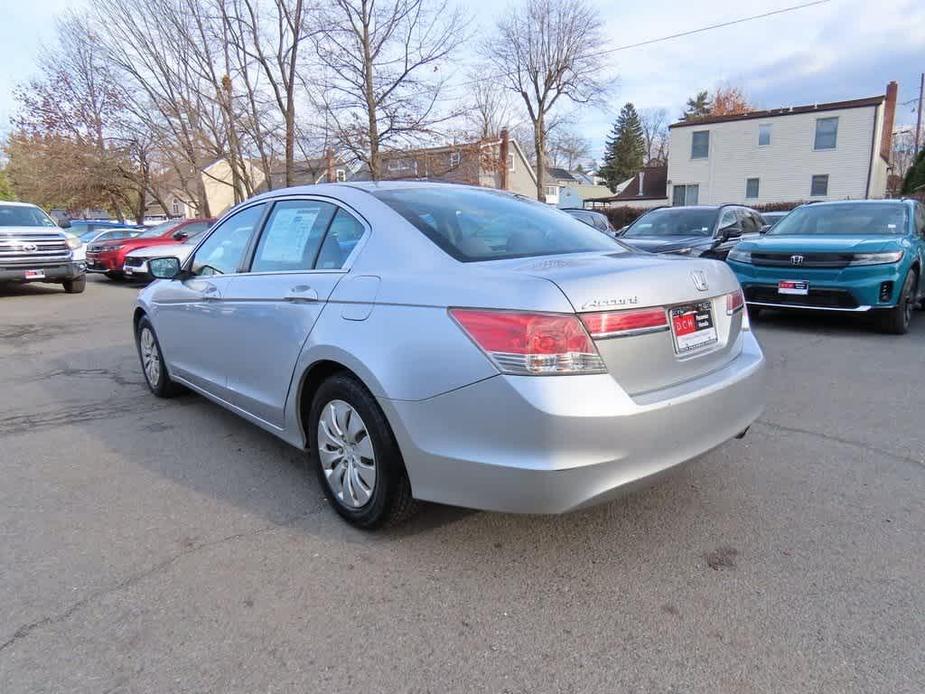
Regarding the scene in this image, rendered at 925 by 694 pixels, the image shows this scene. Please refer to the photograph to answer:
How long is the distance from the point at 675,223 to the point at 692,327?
8673 millimetres

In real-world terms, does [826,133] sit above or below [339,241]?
above

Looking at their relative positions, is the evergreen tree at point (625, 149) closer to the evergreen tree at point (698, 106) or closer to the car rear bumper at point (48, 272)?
the evergreen tree at point (698, 106)

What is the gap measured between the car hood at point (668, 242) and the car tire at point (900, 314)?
114 inches

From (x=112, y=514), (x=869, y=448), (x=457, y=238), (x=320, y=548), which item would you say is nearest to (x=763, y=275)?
(x=869, y=448)

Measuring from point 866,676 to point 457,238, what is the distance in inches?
85.9

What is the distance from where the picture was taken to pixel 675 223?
10578 millimetres

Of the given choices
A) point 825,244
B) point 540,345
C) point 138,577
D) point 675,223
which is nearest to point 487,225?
point 540,345

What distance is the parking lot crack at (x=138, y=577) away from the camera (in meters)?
2.26

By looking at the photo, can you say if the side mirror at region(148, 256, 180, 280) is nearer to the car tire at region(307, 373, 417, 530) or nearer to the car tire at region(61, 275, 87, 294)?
the car tire at region(307, 373, 417, 530)

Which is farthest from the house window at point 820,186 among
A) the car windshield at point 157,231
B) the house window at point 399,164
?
the car windshield at point 157,231

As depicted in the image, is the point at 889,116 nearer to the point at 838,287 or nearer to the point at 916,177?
the point at 916,177

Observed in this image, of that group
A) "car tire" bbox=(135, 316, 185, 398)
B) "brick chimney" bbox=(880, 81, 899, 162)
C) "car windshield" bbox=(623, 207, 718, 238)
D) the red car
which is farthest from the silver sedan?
"brick chimney" bbox=(880, 81, 899, 162)

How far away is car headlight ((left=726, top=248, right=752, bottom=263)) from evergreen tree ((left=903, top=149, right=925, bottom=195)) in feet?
77.0

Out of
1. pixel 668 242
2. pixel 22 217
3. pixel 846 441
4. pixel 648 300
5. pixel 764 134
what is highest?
pixel 764 134
